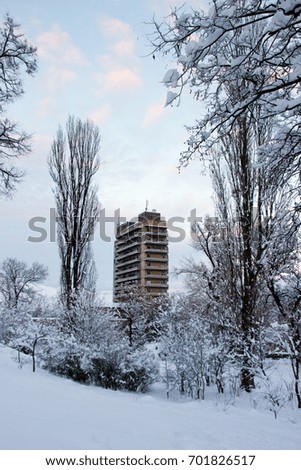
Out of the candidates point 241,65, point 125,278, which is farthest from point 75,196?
point 125,278

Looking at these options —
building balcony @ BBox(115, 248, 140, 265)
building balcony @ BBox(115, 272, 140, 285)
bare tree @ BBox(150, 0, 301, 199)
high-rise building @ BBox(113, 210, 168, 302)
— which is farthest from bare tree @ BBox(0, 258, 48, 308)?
bare tree @ BBox(150, 0, 301, 199)

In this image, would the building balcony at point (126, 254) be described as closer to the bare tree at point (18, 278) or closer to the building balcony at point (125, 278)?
the building balcony at point (125, 278)

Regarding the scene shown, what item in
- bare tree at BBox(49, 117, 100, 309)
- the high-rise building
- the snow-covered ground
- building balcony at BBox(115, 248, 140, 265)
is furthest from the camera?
building balcony at BBox(115, 248, 140, 265)

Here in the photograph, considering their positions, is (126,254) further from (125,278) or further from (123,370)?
(123,370)

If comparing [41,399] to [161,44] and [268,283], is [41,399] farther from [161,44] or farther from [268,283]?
[268,283]

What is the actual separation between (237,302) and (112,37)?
7039 mm

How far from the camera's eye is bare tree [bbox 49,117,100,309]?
541 inches

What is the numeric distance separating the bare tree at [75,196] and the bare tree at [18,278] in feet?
74.0

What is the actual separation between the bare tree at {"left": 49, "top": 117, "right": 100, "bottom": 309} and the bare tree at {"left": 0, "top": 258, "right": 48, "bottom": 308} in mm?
22547

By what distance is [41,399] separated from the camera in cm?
462

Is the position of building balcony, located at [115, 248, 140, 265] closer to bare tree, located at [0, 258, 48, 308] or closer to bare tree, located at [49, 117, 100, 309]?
bare tree, located at [0, 258, 48, 308]

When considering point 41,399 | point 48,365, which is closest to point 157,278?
point 48,365

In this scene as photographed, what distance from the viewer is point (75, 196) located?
14.3 m

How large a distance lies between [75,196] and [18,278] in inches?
989
